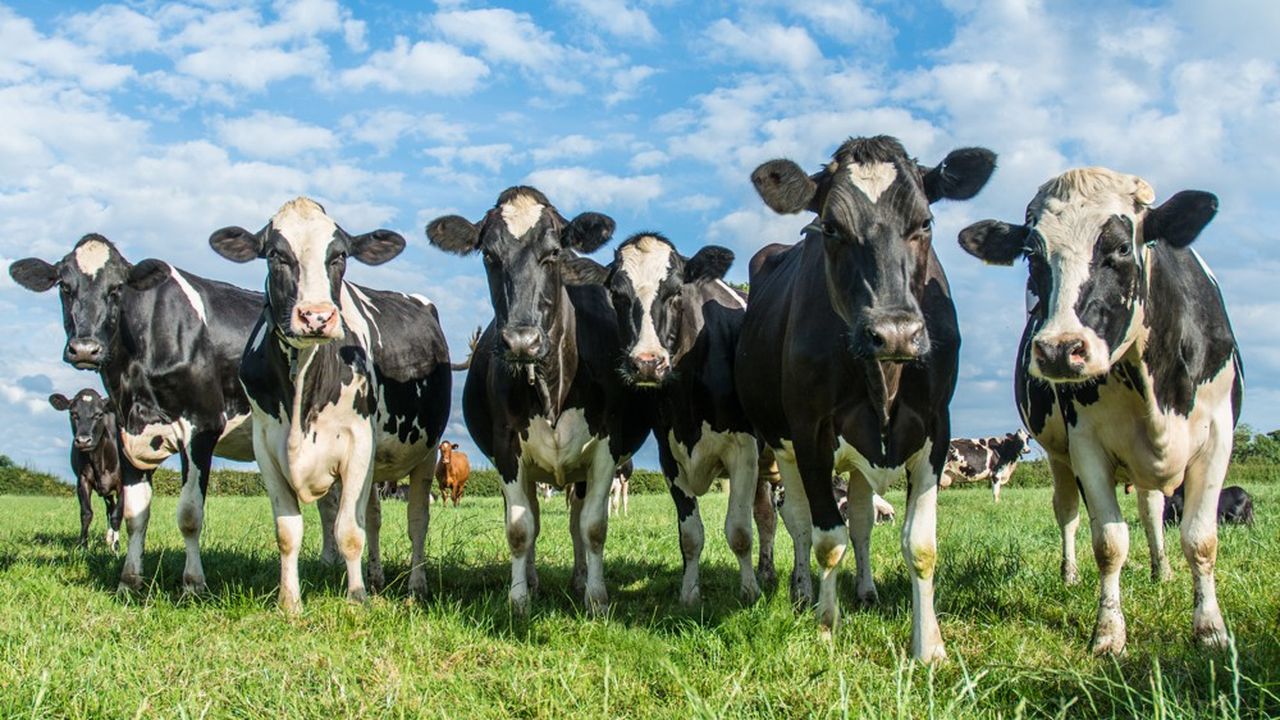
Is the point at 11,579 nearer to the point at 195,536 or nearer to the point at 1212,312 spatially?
the point at 195,536

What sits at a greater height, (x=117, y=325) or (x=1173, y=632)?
(x=117, y=325)

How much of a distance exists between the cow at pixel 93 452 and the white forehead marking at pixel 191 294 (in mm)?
6848

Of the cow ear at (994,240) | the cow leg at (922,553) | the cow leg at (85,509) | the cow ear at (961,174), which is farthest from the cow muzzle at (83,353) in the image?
the cow leg at (85,509)

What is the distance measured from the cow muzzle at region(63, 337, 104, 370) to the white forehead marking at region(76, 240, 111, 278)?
2.40 ft

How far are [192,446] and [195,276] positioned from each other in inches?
77.1

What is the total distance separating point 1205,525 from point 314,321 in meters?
5.20

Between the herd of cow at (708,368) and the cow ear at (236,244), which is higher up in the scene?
the cow ear at (236,244)

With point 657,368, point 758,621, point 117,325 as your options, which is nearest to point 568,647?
point 758,621

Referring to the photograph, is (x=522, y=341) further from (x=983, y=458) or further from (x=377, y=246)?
(x=983, y=458)

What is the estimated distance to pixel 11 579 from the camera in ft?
25.9

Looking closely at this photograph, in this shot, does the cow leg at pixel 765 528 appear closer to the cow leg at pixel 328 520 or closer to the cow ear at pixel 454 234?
the cow ear at pixel 454 234

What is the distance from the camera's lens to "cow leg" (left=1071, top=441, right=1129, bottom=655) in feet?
17.2

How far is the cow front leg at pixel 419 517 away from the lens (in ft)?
27.3

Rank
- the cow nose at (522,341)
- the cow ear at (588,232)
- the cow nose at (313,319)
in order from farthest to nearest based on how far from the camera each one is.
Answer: the cow ear at (588,232) → the cow nose at (313,319) → the cow nose at (522,341)
